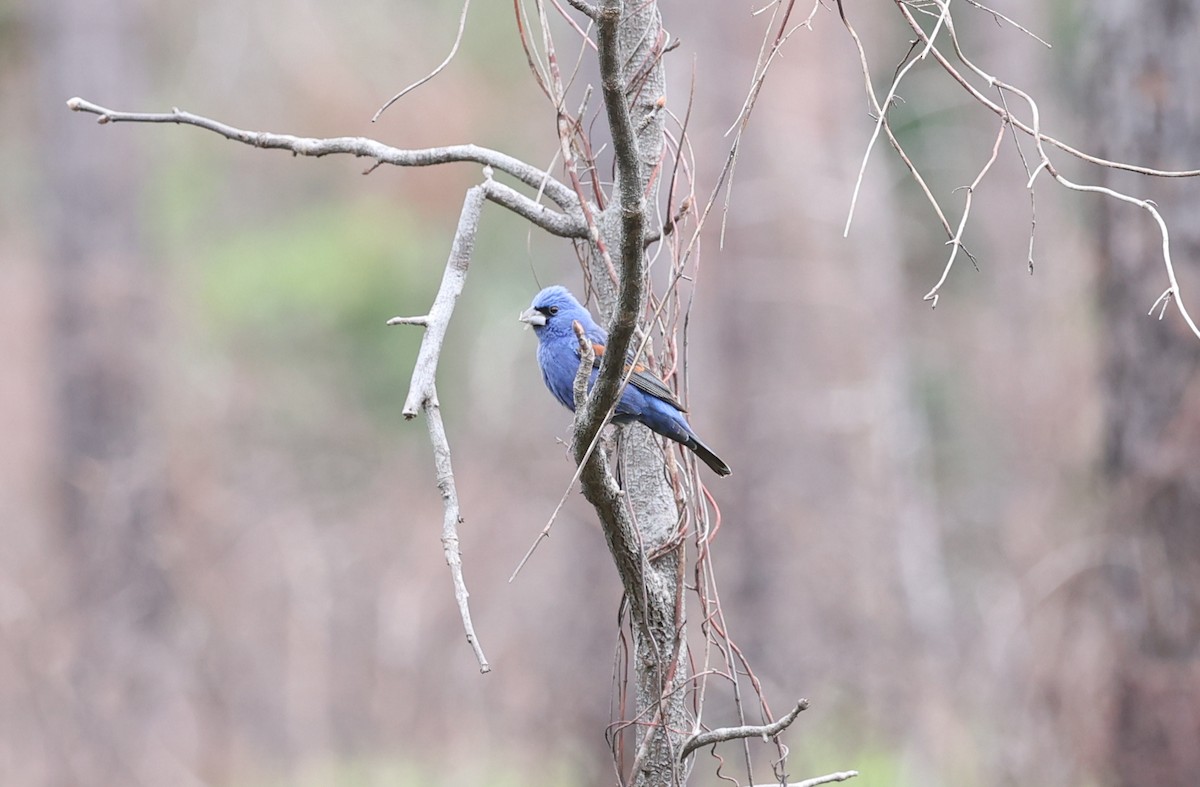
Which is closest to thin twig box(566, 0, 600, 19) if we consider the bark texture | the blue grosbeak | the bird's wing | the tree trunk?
the bark texture

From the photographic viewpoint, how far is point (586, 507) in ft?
28.4

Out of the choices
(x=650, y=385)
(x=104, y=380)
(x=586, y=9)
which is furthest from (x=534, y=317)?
(x=104, y=380)

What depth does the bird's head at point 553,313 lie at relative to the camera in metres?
4.54

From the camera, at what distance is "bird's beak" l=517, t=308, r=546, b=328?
14.8 ft

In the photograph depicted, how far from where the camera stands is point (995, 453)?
13.9 m

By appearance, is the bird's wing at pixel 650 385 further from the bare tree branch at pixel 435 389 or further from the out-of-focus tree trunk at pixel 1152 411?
the out-of-focus tree trunk at pixel 1152 411

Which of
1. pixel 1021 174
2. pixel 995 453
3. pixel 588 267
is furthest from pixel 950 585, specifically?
pixel 588 267

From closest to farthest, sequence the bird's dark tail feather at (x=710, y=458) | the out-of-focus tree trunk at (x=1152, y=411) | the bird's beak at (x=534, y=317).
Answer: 1. the bird's dark tail feather at (x=710, y=458)
2. the bird's beak at (x=534, y=317)
3. the out-of-focus tree trunk at (x=1152, y=411)

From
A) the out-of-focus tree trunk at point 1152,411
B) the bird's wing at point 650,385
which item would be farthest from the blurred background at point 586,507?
the bird's wing at point 650,385

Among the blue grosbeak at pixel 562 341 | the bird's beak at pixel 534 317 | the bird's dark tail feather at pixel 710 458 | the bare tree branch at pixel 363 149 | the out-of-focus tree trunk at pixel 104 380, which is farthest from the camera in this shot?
the out-of-focus tree trunk at pixel 104 380

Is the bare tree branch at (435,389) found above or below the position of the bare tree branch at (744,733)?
above

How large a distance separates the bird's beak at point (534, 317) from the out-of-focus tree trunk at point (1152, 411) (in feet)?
10.0

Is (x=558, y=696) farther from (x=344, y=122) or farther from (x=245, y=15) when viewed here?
(x=344, y=122)

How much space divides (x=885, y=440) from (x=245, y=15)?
869cm
